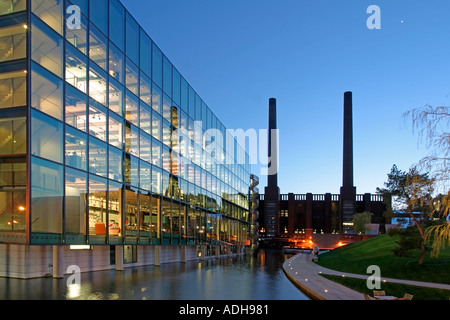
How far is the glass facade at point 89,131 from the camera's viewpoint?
60.7 feet

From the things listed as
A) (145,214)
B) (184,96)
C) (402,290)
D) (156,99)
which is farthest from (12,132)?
(184,96)

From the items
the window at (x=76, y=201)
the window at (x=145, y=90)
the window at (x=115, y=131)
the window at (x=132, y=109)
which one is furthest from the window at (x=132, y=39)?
the window at (x=76, y=201)

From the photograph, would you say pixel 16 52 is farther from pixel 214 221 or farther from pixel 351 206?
pixel 351 206

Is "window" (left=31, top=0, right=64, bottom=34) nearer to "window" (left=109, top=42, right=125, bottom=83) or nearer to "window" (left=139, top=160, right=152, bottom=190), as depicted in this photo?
"window" (left=109, top=42, right=125, bottom=83)

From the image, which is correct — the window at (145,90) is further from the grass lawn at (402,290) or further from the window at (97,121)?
the grass lawn at (402,290)

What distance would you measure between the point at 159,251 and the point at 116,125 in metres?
13.9

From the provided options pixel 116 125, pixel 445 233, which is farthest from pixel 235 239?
pixel 445 233

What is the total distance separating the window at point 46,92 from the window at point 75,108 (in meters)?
0.62

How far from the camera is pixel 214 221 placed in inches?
1994

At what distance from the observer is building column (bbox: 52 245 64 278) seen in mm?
20953

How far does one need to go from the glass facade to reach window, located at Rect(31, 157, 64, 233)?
1.9 inches

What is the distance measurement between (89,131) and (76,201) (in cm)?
407

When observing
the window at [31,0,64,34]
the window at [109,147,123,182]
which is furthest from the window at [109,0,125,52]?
the window at [109,147,123,182]

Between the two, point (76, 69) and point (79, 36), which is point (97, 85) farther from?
point (79, 36)
